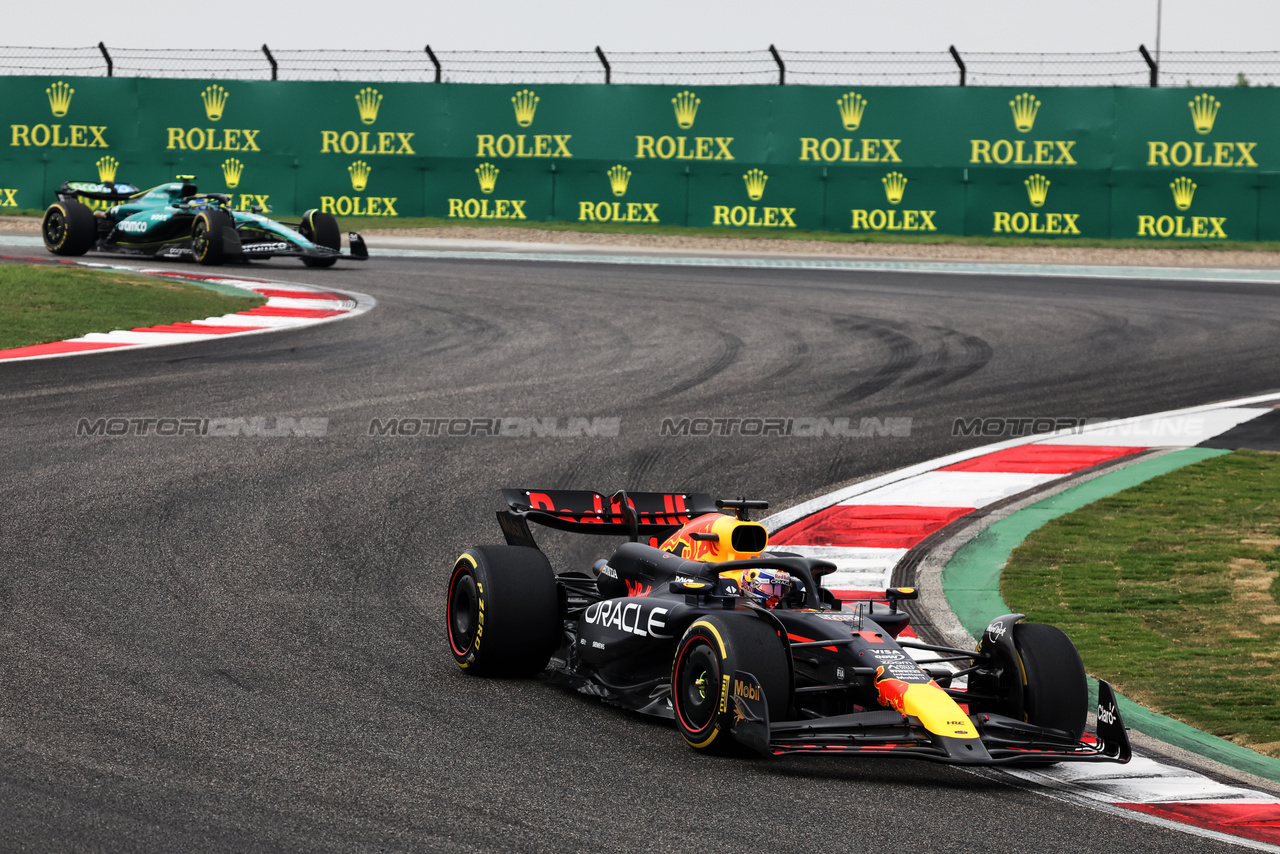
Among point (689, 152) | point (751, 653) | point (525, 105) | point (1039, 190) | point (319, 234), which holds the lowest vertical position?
point (751, 653)

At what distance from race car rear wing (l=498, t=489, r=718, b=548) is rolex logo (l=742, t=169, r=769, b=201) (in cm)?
2098

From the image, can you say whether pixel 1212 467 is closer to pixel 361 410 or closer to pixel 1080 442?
pixel 1080 442

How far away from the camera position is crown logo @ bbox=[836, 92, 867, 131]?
27047mm

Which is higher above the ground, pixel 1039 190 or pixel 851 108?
pixel 851 108

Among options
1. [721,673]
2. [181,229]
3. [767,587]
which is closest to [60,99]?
[181,229]

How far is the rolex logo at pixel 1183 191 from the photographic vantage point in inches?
1014

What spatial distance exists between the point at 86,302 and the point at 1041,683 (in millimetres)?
12528

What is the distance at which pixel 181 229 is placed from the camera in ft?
67.1

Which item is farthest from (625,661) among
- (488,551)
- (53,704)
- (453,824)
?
(53,704)

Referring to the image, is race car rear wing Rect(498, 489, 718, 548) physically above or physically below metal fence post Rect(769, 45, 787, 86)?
below

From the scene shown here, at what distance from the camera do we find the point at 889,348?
1430cm

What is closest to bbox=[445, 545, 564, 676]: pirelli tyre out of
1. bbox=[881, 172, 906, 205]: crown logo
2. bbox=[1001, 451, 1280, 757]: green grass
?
bbox=[1001, 451, 1280, 757]: green grass

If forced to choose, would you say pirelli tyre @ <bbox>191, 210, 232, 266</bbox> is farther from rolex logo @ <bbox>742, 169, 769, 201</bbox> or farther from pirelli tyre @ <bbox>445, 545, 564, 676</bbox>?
pirelli tyre @ <bbox>445, 545, 564, 676</bbox>

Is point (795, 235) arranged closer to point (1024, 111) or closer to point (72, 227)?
point (1024, 111)
